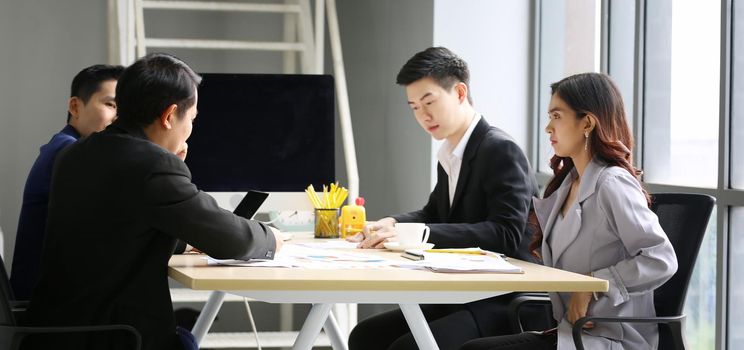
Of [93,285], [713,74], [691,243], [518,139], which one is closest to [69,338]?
[93,285]

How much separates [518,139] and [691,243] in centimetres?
215

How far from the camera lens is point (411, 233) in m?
2.48

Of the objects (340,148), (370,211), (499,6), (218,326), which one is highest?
(499,6)

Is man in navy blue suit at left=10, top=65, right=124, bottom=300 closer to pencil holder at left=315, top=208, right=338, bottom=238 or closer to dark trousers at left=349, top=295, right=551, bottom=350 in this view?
pencil holder at left=315, top=208, right=338, bottom=238

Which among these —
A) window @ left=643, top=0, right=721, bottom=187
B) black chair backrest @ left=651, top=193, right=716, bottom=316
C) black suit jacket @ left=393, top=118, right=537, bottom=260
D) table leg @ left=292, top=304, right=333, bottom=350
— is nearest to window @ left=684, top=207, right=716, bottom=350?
window @ left=643, top=0, right=721, bottom=187

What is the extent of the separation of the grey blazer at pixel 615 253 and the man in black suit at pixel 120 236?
73 centimetres

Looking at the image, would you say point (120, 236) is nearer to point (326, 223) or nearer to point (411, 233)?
point (411, 233)

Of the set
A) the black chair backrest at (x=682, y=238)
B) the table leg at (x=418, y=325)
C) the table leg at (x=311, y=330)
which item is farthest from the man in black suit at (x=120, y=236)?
the black chair backrest at (x=682, y=238)

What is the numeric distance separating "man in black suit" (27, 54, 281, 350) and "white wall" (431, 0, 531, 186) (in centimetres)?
222

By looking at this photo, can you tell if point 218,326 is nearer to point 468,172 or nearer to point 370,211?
point 370,211

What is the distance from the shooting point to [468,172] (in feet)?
8.99

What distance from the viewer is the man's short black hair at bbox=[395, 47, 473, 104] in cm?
291

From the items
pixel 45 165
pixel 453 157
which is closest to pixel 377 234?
pixel 453 157

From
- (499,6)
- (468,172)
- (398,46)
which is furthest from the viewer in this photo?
(398,46)
